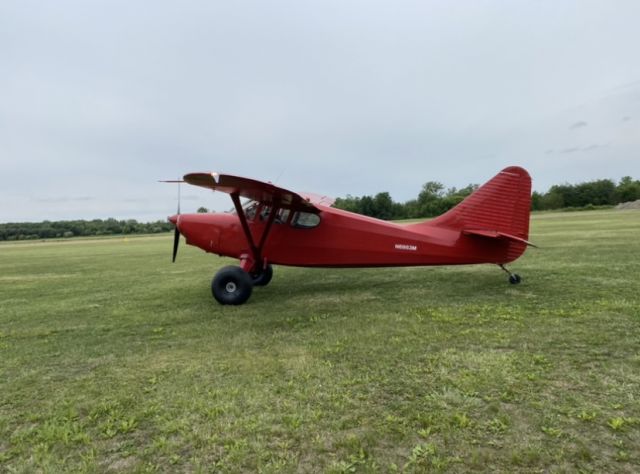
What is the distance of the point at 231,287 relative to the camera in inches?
307

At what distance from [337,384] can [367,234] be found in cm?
497

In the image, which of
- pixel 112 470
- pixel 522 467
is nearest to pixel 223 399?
pixel 112 470

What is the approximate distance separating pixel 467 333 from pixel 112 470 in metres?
4.10

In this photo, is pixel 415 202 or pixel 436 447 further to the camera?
pixel 415 202

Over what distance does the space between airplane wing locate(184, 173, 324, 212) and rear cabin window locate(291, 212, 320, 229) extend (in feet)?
0.54

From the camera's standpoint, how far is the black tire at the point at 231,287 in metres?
7.69

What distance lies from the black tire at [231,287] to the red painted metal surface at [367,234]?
669 mm

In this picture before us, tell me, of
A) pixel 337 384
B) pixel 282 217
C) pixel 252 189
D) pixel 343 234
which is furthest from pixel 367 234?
pixel 337 384

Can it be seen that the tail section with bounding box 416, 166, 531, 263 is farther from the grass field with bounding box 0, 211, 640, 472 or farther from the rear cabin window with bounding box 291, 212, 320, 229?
the rear cabin window with bounding box 291, 212, 320, 229

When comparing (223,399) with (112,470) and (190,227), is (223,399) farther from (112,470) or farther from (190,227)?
(190,227)

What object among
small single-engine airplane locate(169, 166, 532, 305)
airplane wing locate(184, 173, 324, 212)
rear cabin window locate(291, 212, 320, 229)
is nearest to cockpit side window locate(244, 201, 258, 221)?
small single-engine airplane locate(169, 166, 532, 305)

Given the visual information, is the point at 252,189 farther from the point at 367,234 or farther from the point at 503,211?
the point at 503,211

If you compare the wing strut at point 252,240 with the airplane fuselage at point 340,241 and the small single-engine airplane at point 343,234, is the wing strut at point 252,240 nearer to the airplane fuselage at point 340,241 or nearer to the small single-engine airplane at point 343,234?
the small single-engine airplane at point 343,234

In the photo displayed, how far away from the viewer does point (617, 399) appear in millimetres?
3283
